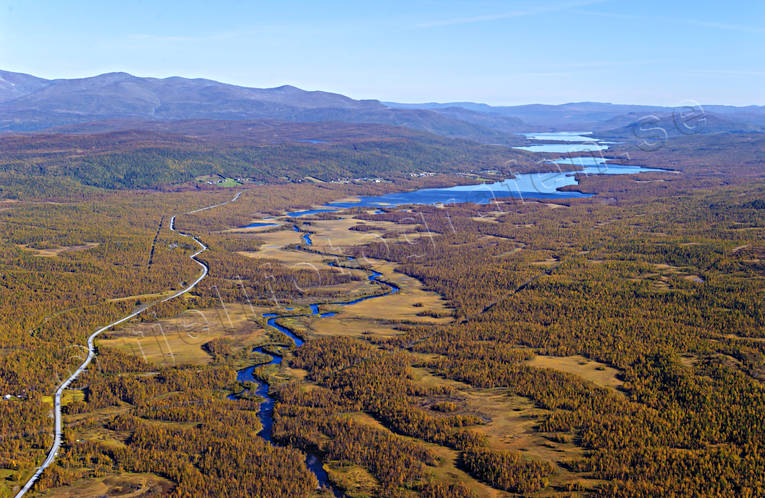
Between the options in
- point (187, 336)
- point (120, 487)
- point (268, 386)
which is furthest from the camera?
point (187, 336)

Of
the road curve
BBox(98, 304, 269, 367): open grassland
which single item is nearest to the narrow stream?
BBox(98, 304, 269, 367): open grassland

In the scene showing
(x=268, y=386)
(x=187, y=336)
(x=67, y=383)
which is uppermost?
(x=67, y=383)

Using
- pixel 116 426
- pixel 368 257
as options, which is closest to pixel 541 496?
pixel 116 426

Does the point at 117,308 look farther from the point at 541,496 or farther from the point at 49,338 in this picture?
the point at 541,496

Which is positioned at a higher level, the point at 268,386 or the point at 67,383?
the point at 67,383

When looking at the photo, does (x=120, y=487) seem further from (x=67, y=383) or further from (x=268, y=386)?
(x=67, y=383)

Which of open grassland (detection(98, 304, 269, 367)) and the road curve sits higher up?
the road curve

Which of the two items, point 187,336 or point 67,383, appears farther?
point 187,336

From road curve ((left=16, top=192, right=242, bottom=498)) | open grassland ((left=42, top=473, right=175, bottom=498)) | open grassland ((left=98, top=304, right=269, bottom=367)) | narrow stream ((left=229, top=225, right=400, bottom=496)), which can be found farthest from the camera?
open grassland ((left=98, top=304, right=269, bottom=367))

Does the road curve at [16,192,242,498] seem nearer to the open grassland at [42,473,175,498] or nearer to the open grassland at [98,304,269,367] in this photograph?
the open grassland at [98,304,269,367]

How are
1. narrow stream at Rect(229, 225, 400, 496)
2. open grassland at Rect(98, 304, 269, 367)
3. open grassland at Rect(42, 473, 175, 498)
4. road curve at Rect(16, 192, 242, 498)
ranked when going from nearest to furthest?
open grassland at Rect(42, 473, 175, 498), road curve at Rect(16, 192, 242, 498), narrow stream at Rect(229, 225, 400, 496), open grassland at Rect(98, 304, 269, 367)

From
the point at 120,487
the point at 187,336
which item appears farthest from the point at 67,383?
the point at 120,487
